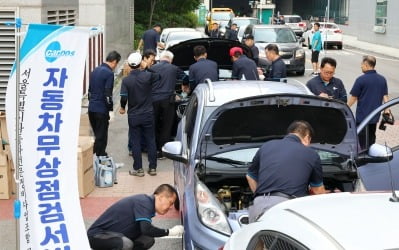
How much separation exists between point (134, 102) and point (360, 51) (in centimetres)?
3012

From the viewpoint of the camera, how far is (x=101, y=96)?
969 centimetres

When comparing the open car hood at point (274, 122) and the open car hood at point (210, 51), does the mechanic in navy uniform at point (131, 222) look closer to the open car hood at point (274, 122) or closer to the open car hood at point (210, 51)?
the open car hood at point (274, 122)

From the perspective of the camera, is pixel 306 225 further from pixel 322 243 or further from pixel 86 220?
pixel 86 220

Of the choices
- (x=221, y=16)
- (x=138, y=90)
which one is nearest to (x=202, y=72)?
(x=138, y=90)

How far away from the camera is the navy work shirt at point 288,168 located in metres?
5.48

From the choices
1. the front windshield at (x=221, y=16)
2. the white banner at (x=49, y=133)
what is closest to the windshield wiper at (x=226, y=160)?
the white banner at (x=49, y=133)

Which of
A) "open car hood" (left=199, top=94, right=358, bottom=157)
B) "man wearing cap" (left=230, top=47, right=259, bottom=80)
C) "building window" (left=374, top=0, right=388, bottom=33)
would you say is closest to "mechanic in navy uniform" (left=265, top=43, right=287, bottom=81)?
"man wearing cap" (left=230, top=47, right=259, bottom=80)

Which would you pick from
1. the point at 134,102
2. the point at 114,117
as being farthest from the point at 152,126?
the point at 114,117

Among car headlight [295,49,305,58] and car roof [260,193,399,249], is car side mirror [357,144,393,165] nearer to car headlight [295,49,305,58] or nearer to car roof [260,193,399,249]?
car roof [260,193,399,249]

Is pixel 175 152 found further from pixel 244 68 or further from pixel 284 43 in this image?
pixel 284 43

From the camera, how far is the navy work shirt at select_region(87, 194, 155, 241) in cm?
541

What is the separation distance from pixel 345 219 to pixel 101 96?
685 centimetres

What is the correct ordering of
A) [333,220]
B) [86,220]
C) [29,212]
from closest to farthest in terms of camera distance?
[333,220]
[29,212]
[86,220]

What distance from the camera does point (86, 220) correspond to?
793 cm
